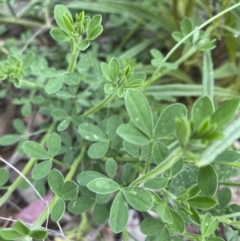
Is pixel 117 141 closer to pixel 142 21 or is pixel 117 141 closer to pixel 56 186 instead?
pixel 56 186

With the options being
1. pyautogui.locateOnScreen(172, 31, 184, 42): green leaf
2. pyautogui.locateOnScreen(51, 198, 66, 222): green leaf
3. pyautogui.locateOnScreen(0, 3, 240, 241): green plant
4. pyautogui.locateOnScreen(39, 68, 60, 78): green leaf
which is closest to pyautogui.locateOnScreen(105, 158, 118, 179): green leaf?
pyautogui.locateOnScreen(0, 3, 240, 241): green plant

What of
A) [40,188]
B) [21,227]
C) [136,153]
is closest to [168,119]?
[136,153]

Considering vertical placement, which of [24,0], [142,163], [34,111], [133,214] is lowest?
[133,214]

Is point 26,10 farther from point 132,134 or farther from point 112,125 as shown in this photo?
point 132,134

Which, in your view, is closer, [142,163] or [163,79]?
[142,163]

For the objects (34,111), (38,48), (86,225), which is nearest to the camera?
(86,225)

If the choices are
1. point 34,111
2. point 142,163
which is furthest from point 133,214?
point 34,111

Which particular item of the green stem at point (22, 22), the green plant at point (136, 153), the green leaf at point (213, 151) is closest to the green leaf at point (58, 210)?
the green plant at point (136, 153)
